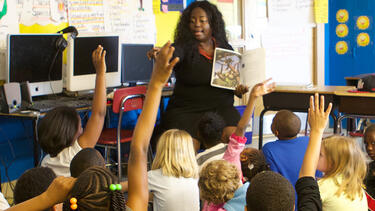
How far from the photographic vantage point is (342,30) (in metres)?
6.99

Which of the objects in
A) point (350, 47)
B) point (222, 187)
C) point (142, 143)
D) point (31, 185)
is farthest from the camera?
point (350, 47)

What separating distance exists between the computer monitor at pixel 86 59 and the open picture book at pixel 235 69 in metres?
1.22

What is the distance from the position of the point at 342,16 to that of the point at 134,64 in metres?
3.63

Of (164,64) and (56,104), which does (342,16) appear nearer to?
(56,104)

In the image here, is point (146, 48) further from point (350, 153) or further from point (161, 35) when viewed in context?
point (350, 153)

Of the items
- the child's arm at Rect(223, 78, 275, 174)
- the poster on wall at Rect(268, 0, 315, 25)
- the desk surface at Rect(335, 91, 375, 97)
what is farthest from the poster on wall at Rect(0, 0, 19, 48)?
the poster on wall at Rect(268, 0, 315, 25)

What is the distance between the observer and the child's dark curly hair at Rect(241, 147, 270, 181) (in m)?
2.66

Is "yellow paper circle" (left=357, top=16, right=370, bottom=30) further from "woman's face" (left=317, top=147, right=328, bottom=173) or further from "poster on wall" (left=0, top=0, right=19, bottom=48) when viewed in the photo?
"woman's face" (left=317, top=147, right=328, bottom=173)

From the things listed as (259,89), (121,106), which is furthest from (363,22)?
(259,89)

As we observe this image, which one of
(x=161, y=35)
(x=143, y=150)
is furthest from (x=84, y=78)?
(x=143, y=150)

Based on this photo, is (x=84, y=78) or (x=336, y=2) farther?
(x=336, y=2)

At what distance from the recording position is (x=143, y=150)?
1.40 m

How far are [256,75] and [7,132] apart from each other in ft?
6.67

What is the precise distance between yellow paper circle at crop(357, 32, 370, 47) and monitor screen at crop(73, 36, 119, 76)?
12.6 ft
